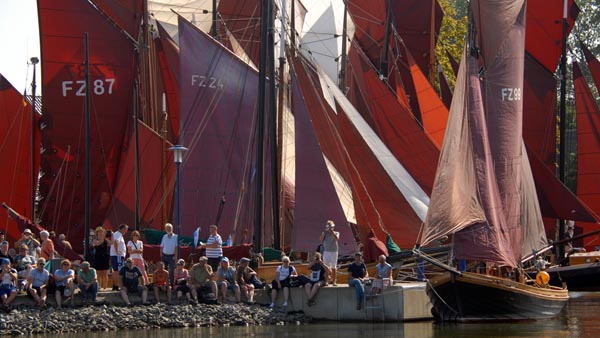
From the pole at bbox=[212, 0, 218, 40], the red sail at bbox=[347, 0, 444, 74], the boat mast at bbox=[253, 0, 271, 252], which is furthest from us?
the red sail at bbox=[347, 0, 444, 74]

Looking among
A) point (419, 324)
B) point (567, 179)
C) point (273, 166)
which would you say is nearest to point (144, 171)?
point (273, 166)

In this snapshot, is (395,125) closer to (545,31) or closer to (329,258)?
(329,258)

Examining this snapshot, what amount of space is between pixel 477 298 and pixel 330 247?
3.38 meters

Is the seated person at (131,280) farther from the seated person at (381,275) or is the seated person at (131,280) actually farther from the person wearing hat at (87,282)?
the seated person at (381,275)

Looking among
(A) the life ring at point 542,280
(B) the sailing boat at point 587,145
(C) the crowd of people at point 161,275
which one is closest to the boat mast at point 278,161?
(C) the crowd of people at point 161,275

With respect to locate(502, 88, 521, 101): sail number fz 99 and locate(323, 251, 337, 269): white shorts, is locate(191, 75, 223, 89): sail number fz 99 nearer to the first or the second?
locate(502, 88, 521, 101): sail number fz 99

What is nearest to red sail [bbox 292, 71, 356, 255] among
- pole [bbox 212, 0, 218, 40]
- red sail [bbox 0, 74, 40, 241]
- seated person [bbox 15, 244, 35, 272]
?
seated person [bbox 15, 244, 35, 272]

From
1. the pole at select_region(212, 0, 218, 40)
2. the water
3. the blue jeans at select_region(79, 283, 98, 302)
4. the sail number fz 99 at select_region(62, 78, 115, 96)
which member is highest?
the pole at select_region(212, 0, 218, 40)

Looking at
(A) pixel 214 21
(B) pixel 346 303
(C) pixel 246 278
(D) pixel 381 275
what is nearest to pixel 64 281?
(C) pixel 246 278

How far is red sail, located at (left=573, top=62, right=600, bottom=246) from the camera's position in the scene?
49.6 meters

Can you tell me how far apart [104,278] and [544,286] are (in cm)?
1009

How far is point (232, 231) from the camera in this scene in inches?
1598

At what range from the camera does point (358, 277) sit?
31547 mm

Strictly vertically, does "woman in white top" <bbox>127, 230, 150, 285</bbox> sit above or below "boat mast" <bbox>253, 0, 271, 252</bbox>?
below
